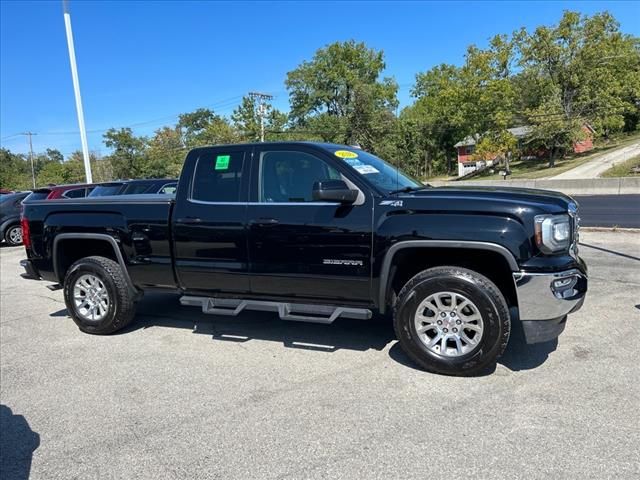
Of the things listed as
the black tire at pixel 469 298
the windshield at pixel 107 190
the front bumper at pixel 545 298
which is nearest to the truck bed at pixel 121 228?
the black tire at pixel 469 298

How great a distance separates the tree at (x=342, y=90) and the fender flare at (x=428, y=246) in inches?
2262

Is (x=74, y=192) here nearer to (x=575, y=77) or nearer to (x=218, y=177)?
(x=218, y=177)

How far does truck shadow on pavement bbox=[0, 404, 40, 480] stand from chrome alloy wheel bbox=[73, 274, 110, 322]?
1.71 meters

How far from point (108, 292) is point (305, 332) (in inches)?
88.2

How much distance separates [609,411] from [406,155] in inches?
2164

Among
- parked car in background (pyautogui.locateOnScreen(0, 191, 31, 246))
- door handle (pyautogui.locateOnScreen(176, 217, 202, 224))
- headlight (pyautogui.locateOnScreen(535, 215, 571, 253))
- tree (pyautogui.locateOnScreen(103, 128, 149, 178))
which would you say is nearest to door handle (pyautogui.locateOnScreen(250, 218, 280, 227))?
door handle (pyautogui.locateOnScreen(176, 217, 202, 224))

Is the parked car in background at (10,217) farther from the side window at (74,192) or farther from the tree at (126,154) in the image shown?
the tree at (126,154)

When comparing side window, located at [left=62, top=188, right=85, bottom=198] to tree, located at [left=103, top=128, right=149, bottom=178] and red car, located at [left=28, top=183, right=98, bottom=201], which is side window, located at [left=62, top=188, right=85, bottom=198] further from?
tree, located at [left=103, top=128, right=149, bottom=178]

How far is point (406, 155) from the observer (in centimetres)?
5634

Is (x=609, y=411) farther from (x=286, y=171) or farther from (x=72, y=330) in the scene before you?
(x=72, y=330)

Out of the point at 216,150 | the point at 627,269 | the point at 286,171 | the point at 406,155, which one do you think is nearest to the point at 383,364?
the point at 286,171

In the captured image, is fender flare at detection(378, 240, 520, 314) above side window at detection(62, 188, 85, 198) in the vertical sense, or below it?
below

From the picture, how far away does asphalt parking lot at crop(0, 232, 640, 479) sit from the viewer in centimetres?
279

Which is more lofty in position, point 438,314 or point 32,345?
point 438,314
